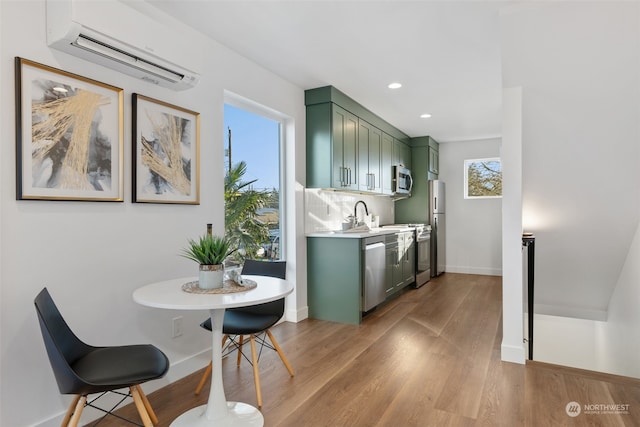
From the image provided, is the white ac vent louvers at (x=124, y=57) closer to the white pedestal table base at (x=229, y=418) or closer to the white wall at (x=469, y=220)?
the white pedestal table base at (x=229, y=418)

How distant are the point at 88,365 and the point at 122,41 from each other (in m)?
1.71

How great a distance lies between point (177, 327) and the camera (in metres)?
2.63

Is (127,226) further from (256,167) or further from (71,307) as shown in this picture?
Result: (256,167)

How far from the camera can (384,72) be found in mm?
3607

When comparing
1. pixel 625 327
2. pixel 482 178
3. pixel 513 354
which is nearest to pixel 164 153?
pixel 513 354

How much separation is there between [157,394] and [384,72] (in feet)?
10.9

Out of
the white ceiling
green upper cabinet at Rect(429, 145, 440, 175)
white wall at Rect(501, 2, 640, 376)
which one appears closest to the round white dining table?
the white ceiling

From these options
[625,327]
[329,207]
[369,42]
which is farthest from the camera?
[329,207]

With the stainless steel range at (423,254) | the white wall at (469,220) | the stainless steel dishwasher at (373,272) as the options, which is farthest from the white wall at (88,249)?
the white wall at (469,220)

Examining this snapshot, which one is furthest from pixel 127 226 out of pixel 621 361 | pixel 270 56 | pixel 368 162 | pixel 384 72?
pixel 621 361

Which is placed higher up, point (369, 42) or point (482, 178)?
point (369, 42)

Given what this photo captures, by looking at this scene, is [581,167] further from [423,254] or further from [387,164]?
[423,254]

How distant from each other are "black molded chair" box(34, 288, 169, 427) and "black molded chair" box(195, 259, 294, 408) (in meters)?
0.53

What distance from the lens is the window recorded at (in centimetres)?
687
